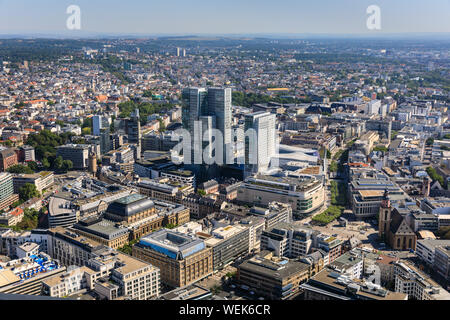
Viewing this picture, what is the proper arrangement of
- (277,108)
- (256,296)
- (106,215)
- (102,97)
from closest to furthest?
(256,296) → (106,215) → (277,108) → (102,97)

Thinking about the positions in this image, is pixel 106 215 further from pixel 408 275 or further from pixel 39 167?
pixel 39 167

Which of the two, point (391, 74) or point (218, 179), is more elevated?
point (391, 74)

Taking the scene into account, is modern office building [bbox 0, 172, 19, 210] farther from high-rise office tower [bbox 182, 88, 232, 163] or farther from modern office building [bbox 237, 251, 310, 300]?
modern office building [bbox 237, 251, 310, 300]

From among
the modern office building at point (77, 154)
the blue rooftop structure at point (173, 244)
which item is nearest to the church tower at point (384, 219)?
the blue rooftop structure at point (173, 244)

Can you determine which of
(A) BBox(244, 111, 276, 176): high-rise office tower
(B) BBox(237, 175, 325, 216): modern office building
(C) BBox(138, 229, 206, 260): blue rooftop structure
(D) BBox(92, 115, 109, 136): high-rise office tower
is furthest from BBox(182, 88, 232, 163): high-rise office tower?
(D) BBox(92, 115, 109, 136): high-rise office tower

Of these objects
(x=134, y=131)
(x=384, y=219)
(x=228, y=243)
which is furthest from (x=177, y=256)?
(x=134, y=131)

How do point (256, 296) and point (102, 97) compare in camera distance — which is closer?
point (256, 296)

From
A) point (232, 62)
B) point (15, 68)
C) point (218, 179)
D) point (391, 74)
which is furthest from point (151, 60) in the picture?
point (218, 179)
